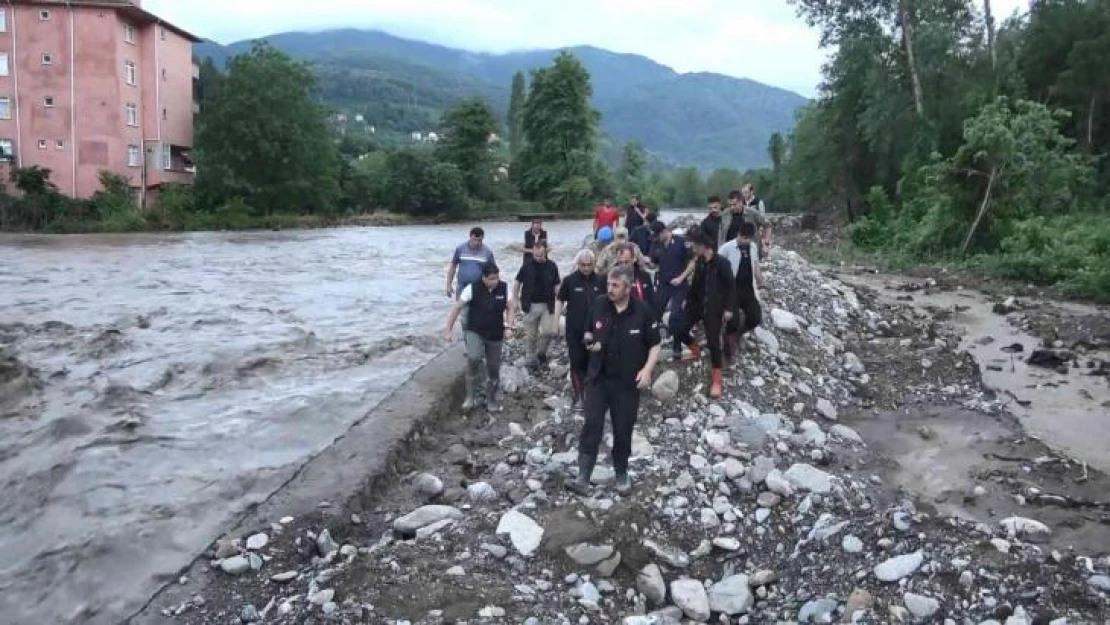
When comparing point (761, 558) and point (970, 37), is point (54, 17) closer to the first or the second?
point (970, 37)

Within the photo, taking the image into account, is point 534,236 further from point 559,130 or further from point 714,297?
point 559,130

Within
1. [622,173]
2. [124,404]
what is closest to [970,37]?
[124,404]

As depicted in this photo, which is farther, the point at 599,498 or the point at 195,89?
the point at 195,89

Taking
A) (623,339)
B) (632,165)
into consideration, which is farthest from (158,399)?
(632,165)

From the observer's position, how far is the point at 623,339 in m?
6.29

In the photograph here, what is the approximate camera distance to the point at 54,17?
43.3 metres

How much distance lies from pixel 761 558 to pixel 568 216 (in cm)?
6508

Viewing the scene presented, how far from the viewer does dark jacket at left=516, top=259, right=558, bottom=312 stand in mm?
10266

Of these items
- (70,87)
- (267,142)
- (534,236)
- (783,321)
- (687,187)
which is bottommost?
(783,321)

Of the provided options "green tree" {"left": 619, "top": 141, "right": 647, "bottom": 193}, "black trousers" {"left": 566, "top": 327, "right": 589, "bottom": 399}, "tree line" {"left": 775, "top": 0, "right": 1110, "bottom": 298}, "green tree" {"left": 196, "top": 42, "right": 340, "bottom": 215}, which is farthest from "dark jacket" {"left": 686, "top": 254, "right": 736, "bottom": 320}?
"green tree" {"left": 619, "top": 141, "right": 647, "bottom": 193}

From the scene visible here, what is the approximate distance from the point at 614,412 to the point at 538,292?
13.2 feet

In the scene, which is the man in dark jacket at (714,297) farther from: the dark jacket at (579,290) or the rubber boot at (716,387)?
the dark jacket at (579,290)

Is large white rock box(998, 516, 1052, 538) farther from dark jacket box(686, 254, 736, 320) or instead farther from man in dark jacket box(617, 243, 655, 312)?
man in dark jacket box(617, 243, 655, 312)

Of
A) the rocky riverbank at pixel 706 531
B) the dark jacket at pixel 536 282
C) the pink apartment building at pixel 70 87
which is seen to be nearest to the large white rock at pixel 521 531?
the rocky riverbank at pixel 706 531
